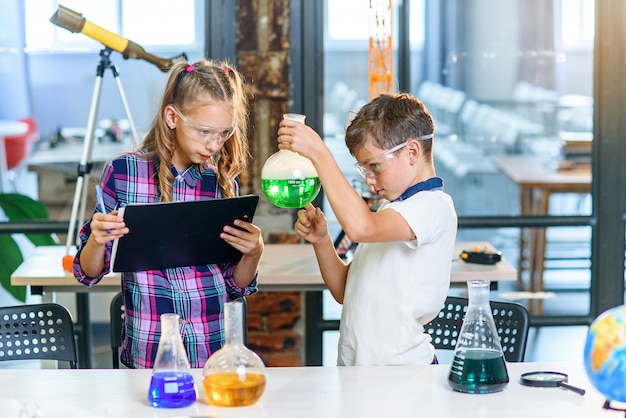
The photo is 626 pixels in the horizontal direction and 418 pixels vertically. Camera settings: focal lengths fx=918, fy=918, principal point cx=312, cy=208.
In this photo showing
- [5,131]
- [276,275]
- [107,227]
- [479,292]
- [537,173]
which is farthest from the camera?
[537,173]

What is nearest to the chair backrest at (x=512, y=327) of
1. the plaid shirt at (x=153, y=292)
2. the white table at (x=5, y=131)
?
the plaid shirt at (x=153, y=292)

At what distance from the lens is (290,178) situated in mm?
1995

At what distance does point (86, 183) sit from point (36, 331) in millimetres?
1247

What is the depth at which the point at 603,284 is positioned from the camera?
397 centimetres

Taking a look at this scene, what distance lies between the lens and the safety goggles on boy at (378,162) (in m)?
2.00

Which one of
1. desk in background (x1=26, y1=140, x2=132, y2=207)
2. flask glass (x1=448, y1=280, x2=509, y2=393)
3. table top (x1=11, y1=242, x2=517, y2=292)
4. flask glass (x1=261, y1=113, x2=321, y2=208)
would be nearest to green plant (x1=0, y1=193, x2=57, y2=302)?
desk in background (x1=26, y1=140, x2=132, y2=207)

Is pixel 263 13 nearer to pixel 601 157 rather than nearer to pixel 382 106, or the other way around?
pixel 601 157

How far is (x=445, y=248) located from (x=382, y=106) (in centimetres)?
34

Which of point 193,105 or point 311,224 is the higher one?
point 193,105

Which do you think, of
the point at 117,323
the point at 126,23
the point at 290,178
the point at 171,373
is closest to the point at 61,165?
the point at 126,23

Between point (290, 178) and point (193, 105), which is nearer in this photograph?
point (290, 178)

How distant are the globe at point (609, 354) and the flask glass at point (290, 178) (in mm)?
815

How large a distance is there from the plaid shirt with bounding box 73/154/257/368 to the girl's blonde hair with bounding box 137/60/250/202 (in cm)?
4

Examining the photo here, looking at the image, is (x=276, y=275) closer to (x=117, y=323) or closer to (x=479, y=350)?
(x=117, y=323)
